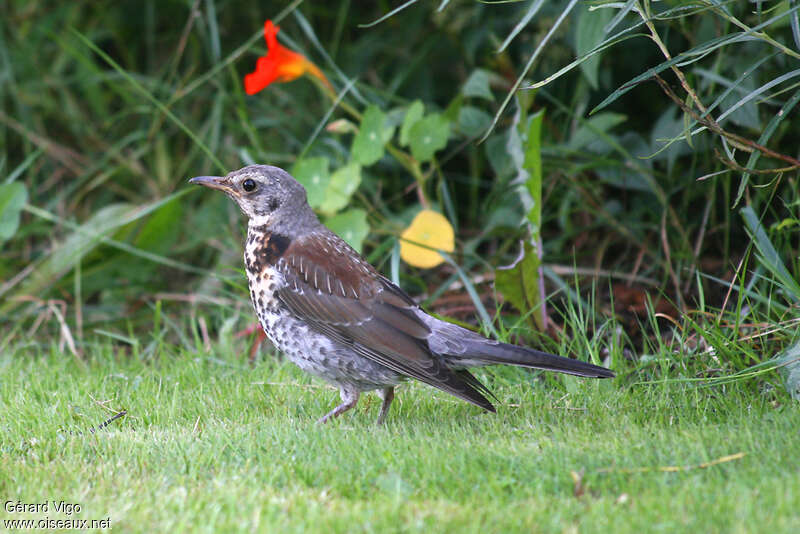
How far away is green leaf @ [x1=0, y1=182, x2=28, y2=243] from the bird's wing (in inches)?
89.8

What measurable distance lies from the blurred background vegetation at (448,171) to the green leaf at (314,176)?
0.06ft

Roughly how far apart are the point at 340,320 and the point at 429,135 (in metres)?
1.63

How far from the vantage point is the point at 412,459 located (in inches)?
118

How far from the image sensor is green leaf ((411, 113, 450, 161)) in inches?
198

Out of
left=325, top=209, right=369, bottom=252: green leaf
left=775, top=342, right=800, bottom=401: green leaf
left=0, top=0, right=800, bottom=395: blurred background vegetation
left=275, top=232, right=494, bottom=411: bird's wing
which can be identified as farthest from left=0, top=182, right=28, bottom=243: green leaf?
left=775, top=342, right=800, bottom=401: green leaf

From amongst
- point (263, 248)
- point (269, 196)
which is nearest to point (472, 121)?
point (269, 196)

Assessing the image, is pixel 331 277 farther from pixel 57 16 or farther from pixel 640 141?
pixel 57 16

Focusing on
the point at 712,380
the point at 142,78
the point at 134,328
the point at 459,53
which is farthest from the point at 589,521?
the point at 142,78

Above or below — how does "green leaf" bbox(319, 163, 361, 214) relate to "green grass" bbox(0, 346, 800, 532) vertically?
above

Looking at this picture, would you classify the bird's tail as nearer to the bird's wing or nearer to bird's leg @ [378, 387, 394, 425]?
the bird's wing

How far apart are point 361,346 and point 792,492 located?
1.72 meters

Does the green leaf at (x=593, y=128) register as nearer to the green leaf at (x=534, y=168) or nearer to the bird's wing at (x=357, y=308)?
the green leaf at (x=534, y=168)

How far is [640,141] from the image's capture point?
511cm

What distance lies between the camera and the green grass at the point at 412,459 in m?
2.59
